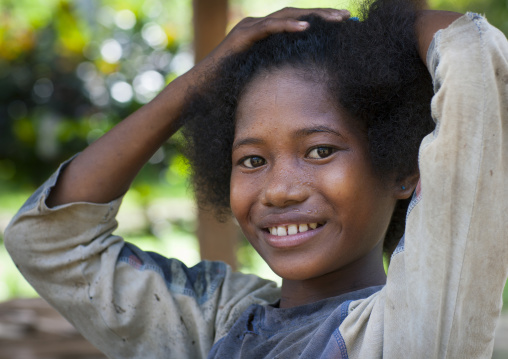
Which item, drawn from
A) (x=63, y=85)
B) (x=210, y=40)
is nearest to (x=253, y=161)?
(x=210, y=40)

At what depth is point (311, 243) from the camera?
168 centimetres

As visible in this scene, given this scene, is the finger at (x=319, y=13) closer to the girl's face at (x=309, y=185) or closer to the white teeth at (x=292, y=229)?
the girl's face at (x=309, y=185)

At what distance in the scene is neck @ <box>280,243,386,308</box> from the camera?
1789 millimetres

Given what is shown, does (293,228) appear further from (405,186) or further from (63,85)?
(63,85)

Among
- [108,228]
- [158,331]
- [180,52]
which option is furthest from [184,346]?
[180,52]

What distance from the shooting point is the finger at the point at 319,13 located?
1.78 meters

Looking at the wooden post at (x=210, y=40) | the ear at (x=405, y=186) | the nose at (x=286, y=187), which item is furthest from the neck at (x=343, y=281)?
the wooden post at (x=210, y=40)

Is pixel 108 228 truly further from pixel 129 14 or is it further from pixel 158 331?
pixel 129 14

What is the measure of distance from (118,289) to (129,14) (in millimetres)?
4928

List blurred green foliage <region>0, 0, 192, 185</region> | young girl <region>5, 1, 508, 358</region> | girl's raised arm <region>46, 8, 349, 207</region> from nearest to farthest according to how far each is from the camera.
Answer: young girl <region>5, 1, 508, 358</region>, girl's raised arm <region>46, 8, 349, 207</region>, blurred green foliage <region>0, 0, 192, 185</region>

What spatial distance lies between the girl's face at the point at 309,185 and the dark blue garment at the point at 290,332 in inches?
4.2

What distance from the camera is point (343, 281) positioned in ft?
5.88

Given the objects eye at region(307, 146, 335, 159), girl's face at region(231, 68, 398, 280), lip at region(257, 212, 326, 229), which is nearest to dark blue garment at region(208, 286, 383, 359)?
girl's face at region(231, 68, 398, 280)

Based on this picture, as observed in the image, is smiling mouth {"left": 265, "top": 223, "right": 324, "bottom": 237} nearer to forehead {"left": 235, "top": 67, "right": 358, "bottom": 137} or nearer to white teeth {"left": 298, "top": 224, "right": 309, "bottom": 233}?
white teeth {"left": 298, "top": 224, "right": 309, "bottom": 233}
